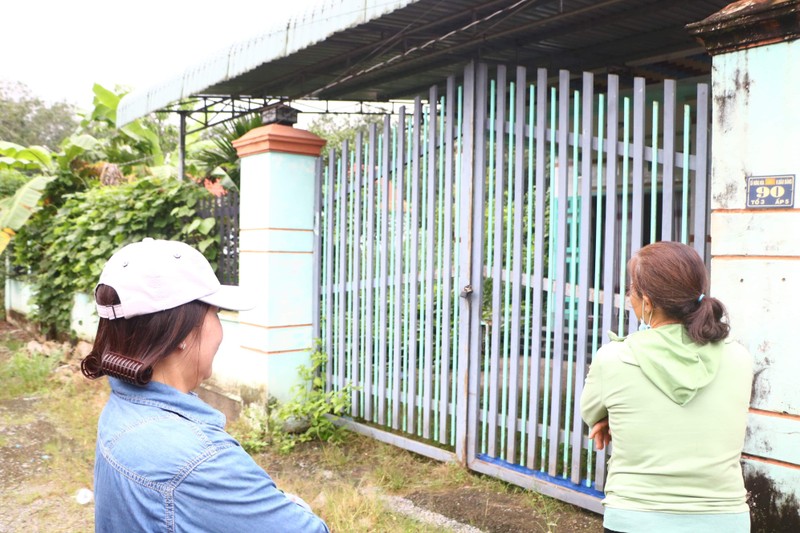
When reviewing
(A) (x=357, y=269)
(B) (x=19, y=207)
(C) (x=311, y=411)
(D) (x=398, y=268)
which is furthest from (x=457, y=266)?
(B) (x=19, y=207)

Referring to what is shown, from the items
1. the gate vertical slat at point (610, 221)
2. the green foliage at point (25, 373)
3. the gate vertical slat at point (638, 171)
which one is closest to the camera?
the gate vertical slat at point (638, 171)

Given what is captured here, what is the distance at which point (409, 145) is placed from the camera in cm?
486

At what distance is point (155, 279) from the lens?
139 centimetres

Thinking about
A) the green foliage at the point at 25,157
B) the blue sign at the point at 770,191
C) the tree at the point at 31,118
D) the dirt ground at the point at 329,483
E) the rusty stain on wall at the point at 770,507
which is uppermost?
the tree at the point at 31,118

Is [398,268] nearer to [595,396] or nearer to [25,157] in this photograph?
[595,396]

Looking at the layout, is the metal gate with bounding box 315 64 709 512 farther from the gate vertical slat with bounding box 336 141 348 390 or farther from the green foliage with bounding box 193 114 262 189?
the green foliage with bounding box 193 114 262 189

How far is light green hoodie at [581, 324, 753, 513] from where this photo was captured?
1.93 metres

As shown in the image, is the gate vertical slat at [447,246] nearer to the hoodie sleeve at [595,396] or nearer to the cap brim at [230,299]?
the hoodie sleeve at [595,396]

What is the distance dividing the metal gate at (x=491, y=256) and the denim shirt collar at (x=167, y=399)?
2621mm

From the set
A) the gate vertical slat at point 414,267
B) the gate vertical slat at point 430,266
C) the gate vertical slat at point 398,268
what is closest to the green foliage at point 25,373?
the gate vertical slat at point 398,268

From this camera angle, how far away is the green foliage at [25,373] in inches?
303

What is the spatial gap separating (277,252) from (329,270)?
0.44 metres

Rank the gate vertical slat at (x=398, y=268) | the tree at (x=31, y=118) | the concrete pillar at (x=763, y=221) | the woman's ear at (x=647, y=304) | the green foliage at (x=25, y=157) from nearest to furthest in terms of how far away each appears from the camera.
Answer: the woman's ear at (x=647, y=304) < the concrete pillar at (x=763, y=221) < the gate vertical slat at (x=398, y=268) < the green foliage at (x=25, y=157) < the tree at (x=31, y=118)

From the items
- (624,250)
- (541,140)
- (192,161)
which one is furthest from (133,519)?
(192,161)
